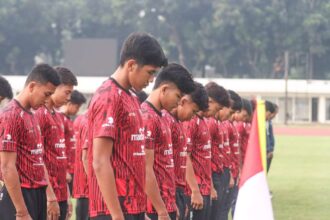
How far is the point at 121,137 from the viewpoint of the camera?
205 inches

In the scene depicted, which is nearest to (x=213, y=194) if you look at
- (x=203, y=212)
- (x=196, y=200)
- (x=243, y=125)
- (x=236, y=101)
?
(x=203, y=212)

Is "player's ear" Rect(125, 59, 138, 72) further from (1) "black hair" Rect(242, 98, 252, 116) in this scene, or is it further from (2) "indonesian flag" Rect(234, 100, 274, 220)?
(1) "black hair" Rect(242, 98, 252, 116)

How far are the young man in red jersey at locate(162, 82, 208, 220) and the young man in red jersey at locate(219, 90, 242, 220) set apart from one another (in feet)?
8.20

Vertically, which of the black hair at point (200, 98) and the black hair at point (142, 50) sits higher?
the black hair at point (142, 50)

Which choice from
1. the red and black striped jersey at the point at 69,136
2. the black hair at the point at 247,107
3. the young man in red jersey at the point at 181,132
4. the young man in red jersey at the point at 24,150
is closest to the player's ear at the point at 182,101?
the young man in red jersey at the point at 181,132

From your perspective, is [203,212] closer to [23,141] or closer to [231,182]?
[231,182]

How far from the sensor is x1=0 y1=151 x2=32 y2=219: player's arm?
6.15 metres

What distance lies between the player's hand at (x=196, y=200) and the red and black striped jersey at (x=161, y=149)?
1.18 metres

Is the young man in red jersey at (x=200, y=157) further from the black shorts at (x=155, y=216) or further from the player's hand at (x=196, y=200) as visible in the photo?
→ the black shorts at (x=155, y=216)

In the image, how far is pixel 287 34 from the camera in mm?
69250

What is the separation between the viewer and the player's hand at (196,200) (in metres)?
7.92

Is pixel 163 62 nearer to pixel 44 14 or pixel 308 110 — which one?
pixel 308 110

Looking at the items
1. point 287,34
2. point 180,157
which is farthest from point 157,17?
point 180,157

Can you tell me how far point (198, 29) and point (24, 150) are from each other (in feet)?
217
